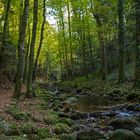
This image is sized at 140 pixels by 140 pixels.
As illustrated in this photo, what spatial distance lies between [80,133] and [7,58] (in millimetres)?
14153

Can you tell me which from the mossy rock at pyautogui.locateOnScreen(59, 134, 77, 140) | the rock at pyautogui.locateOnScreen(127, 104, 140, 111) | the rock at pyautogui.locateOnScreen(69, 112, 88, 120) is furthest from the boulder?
the rock at pyautogui.locateOnScreen(127, 104, 140, 111)

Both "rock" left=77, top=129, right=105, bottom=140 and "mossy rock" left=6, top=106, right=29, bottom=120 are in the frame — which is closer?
"rock" left=77, top=129, right=105, bottom=140

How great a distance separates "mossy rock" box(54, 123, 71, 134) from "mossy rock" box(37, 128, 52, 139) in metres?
0.43

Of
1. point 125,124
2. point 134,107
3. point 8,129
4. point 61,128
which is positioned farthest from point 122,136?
point 134,107

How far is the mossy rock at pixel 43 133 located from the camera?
10.1 meters

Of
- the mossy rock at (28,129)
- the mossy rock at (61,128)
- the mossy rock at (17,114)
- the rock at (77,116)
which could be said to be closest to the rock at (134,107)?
the rock at (77,116)

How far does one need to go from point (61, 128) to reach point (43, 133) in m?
0.98

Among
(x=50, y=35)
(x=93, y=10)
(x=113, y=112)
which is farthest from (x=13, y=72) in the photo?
(x=50, y=35)

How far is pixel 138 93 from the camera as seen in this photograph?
19.2 m

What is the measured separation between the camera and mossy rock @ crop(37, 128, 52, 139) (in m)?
10.1

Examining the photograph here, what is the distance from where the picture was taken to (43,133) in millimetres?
10266

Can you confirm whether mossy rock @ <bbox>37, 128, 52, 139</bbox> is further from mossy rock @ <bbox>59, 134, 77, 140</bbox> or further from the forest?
mossy rock @ <bbox>59, 134, 77, 140</bbox>

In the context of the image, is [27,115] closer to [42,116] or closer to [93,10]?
[42,116]

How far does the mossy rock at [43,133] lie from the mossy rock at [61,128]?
0.43 metres
